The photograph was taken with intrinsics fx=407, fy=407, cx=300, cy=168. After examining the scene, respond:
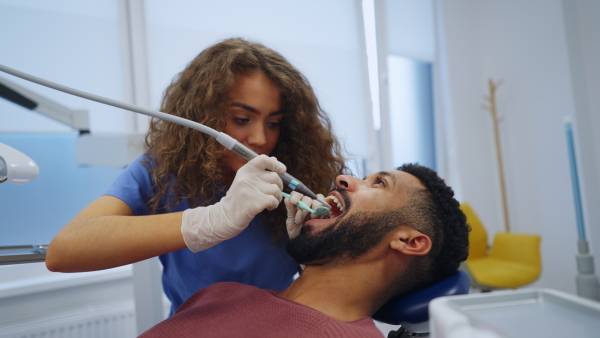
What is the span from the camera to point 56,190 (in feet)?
7.35

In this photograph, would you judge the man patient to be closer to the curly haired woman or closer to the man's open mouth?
the man's open mouth

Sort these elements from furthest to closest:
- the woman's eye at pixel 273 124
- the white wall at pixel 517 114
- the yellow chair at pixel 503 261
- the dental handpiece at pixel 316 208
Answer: the white wall at pixel 517 114 → the yellow chair at pixel 503 261 → the woman's eye at pixel 273 124 → the dental handpiece at pixel 316 208

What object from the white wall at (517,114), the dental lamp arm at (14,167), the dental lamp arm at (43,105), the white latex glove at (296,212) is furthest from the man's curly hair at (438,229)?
the white wall at (517,114)

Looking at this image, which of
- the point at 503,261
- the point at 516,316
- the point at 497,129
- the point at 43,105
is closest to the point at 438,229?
the point at 516,316

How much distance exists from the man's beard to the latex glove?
0.18m

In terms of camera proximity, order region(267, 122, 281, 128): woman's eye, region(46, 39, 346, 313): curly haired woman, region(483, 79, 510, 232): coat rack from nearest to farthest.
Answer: region(46, 39, 346, 313): curly haired woman
region(267, 122, 281, 128): woman's eye
region(483, 79, 510, 232): coat rack

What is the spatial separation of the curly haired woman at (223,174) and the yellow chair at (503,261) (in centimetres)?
154

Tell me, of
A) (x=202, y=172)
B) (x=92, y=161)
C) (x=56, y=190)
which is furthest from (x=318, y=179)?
(x=56, y=190)

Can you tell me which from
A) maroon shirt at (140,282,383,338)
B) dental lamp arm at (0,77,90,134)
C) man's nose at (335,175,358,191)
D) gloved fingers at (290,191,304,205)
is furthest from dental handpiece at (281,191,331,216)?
dental lamp arm at (0,77,90,134)

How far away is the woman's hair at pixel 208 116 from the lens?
114 centimetres

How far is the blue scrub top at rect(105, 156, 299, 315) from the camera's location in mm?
1215

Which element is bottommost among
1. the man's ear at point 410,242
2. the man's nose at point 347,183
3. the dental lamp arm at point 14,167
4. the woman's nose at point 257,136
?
the man's ear at point 410,242

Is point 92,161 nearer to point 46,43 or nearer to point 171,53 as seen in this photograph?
point 46,43

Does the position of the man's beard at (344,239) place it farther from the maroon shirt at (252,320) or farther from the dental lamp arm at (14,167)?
the dental lamp arm at (14,167)
